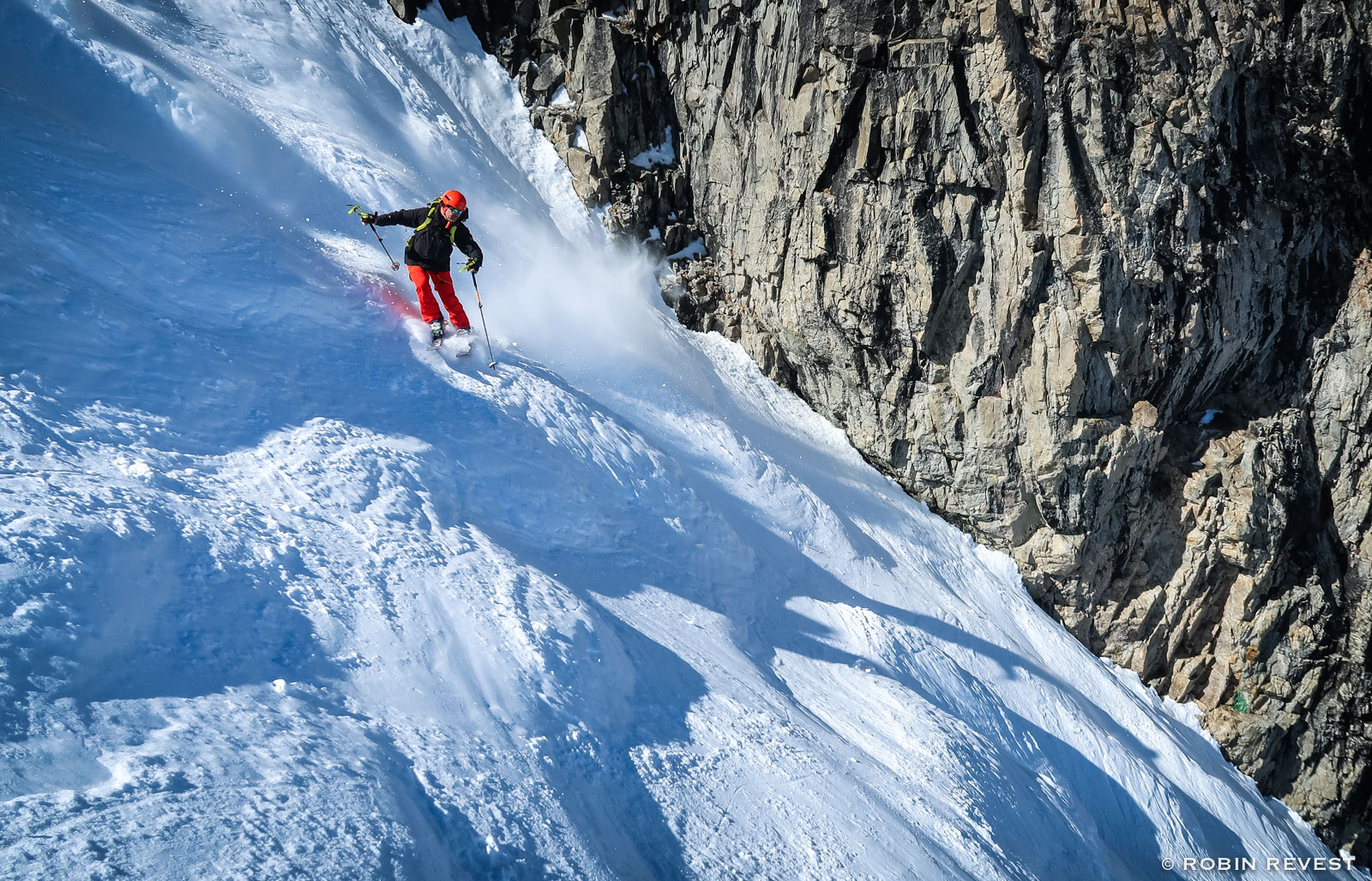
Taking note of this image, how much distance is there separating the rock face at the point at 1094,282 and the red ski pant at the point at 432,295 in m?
9.84

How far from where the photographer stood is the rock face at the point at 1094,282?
1391cm

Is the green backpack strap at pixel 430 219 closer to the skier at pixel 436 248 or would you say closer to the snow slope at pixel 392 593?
the skier at pixel 436 248

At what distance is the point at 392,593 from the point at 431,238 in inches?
214

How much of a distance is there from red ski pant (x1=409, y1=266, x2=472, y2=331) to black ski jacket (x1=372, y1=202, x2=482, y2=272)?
9 centimetres

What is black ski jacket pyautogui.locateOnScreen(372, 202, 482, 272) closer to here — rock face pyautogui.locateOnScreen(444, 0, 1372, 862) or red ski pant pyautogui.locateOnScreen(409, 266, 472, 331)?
red ski pant pyautogui.locateOnScreen(409, 266, 472, 331)

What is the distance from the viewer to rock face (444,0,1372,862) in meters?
13.9

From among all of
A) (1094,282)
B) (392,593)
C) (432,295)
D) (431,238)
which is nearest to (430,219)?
(431,238)

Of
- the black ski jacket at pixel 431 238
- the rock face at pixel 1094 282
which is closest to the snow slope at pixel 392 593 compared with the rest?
the black ski jacket at pixel 431 238

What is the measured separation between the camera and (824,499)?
517 inches

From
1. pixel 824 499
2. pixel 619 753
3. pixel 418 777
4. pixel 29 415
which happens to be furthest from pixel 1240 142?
pixel 29 415

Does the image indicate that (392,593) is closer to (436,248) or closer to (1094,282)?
(436,248)

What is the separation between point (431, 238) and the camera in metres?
9.08

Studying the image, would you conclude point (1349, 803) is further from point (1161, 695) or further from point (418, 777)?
point (418, 777)

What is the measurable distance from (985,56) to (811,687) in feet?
42.9
